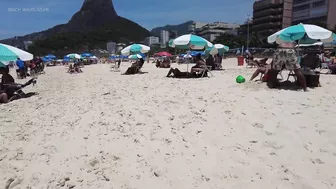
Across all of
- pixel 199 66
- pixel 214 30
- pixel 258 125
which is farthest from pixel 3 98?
pixel 214 30

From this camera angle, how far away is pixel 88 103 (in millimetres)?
5676

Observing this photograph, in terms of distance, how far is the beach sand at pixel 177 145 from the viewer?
2727mm

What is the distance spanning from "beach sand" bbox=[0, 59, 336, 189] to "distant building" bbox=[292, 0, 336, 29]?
6928cm

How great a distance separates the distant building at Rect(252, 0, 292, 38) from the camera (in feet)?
251

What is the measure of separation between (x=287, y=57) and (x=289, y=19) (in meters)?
80.4

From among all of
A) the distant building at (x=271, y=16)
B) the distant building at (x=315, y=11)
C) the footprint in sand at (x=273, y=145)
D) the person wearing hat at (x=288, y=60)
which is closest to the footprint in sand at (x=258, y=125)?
the footprint in sand at (x=273, y=145)

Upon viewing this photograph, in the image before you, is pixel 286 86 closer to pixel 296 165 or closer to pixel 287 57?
pixel 287 57

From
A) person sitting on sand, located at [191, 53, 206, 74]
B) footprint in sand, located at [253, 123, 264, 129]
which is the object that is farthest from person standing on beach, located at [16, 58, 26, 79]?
footprint in sand, located at [253, 123, 264, 129]

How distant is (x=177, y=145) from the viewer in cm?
335

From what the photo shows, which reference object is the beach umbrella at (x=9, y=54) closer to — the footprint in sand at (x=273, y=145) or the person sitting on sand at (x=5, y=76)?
the person sitting on sand at (x=5, y=76)

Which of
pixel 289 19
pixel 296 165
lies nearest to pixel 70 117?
pixel 296 165

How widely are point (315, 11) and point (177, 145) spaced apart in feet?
257

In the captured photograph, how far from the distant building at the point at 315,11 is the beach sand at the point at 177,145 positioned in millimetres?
69276

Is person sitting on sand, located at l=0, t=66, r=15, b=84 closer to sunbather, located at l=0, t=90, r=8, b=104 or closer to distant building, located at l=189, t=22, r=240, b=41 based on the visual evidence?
sunbather, located at l=0, t=90, r=8, b=104
